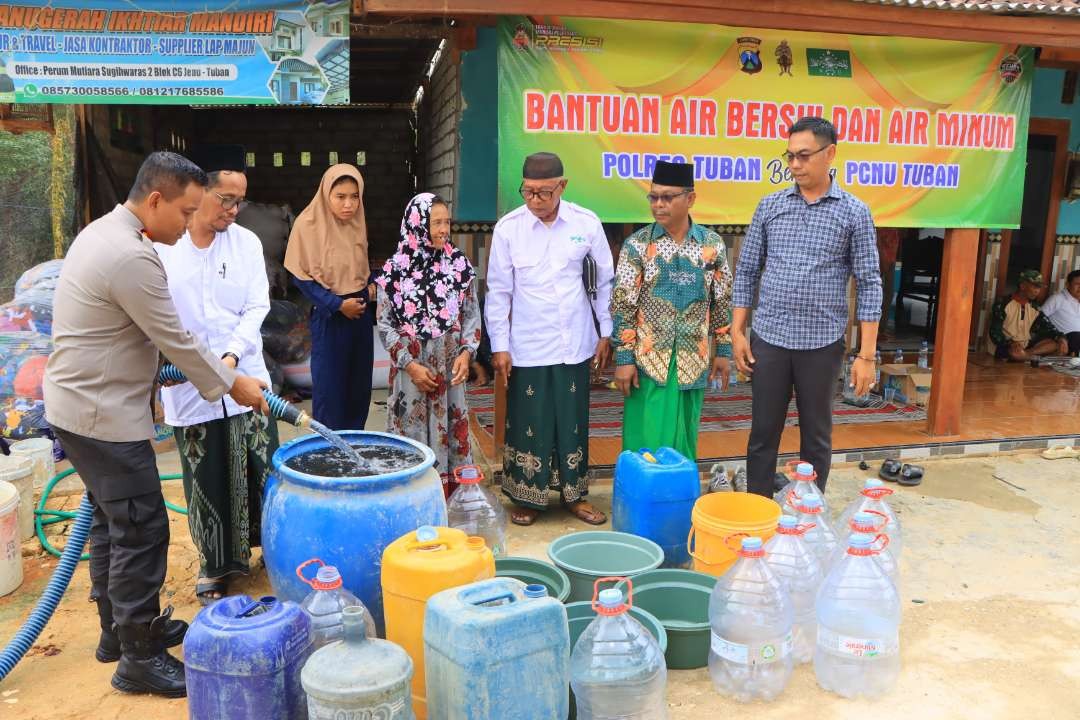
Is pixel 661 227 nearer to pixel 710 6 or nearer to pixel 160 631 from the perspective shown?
pixel 710 6

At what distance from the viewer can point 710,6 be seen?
4715mm

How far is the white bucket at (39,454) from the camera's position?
471cm

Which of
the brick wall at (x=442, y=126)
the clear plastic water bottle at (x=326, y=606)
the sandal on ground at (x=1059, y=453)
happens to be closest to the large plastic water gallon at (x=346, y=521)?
the clear plastic water bottle at (x=326, y=606)

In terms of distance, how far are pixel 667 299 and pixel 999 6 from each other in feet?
9.79

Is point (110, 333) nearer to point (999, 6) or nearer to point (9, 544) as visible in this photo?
point (9, 544)

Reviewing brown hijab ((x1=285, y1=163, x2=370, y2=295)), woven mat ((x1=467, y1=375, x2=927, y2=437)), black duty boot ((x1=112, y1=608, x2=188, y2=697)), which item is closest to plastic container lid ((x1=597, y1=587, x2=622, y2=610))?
black duty boot ((x1=112, y1=608, x2=188, y2=697))

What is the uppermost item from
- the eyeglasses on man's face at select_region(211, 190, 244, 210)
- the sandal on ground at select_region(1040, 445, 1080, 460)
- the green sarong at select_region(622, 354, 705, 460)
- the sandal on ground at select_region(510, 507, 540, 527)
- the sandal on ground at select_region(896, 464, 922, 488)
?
the eyeglasses on man's face at select_region(211, 190, 244, 210)

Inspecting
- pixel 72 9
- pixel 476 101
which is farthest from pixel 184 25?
pixel 476 101

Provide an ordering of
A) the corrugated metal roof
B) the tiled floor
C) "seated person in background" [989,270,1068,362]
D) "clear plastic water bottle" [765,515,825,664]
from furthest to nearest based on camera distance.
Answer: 1. "seated person in background" [989,270,1068,362]
2. the tiled floor
3. the corrugated metal roof
4. "clear plastic water bottle" [765,515,825,664]

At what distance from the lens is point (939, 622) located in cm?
352

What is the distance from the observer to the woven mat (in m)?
6.34

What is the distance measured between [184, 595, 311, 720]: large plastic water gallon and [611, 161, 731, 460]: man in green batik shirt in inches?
86.7

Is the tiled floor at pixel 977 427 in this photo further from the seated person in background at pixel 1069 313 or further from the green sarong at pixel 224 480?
the green sarong at pixel 224 480

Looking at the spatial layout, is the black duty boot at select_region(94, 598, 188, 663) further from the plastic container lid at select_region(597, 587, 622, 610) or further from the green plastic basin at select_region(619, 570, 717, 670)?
the green plastic basin at select_region(619, 570, 717, 670)
